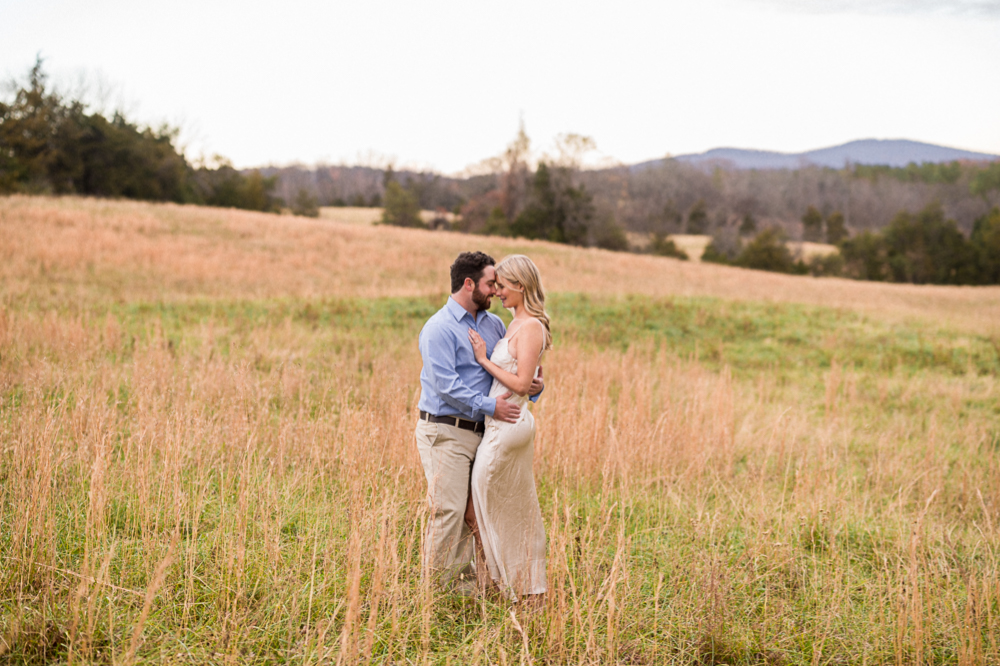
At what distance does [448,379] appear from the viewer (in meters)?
3.42

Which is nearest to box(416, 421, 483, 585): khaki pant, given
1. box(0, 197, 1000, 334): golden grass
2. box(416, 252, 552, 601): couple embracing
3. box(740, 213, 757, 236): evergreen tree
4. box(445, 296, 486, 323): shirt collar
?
box(416, 252, 552, 601): couple embracing

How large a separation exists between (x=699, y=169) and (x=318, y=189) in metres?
57.3

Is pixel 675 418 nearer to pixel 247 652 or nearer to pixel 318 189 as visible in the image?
pixel 247 652

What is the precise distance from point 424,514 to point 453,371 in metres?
1.37

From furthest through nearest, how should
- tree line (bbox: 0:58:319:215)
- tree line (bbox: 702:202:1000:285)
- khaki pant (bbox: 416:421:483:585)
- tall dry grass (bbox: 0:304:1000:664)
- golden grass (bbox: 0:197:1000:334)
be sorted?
tree line (bbox: 702:202:1000:285) < tree line (bbox: 0:58:319:215) < golden grass (bbox: 0:197:1000:334) < khaki pant (bbox: 416:421:483:585) < tall dry grass (bbox: 0:304:1000:664)

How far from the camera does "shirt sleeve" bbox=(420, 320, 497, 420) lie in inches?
A: 133

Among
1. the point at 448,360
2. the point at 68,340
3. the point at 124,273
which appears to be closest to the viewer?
the point at 448,360

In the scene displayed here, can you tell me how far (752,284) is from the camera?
104 feet

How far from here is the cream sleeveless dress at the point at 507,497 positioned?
11.3 ft

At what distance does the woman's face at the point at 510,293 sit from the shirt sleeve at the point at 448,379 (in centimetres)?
41

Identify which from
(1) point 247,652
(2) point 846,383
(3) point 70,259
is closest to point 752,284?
(2) point 846,383

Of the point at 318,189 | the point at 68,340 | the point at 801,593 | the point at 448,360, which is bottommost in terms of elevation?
the point at 801,593

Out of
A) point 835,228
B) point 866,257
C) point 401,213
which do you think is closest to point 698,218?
point 835,228

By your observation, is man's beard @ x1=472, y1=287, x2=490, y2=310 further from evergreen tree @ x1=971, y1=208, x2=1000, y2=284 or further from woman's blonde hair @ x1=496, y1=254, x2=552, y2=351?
evergreen tree @ x1=971, y1=208, x2=1000, y2=284
